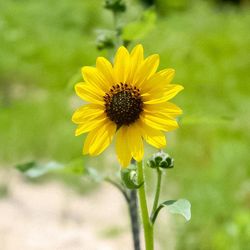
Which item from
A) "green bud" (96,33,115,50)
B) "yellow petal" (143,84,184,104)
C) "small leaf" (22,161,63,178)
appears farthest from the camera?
"small leaf" (22,161,63,178)

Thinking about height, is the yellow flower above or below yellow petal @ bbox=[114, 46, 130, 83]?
below

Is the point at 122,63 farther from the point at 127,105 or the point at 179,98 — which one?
the point at 179,98

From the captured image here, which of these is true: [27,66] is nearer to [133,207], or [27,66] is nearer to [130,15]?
[130,15]

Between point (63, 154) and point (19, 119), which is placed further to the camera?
point (19, 119)

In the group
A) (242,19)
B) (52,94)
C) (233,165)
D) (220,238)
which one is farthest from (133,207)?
(242,19)

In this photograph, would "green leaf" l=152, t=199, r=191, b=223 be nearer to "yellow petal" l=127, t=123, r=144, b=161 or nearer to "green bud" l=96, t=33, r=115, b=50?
"yellow petal" l=127, t=123, r=144, b=161

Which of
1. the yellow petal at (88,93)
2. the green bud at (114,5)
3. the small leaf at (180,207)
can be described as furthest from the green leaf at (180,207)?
the green bud at (114,5)

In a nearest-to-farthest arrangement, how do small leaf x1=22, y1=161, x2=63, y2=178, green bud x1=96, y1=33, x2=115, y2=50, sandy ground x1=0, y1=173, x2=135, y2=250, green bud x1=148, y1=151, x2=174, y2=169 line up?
green bud x1=148, y1=151, x2=174, y2=169, green bud x1=96, y1=33, x2=115, y2=50, small leaf x1=22, y1=161, x2=63, y2=178, sandy ground x1=0, y1=173, x2=135, y2=250

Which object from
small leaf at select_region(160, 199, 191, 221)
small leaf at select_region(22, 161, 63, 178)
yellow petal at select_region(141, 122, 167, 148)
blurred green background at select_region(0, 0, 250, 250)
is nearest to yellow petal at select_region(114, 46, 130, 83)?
yellow petal at select_region(141, 122, 167, 148)
